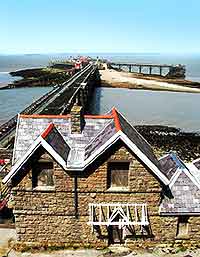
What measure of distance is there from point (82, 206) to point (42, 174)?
2.16 m

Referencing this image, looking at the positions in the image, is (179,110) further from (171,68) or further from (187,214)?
(171,68)

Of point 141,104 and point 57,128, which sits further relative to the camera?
point 141,104

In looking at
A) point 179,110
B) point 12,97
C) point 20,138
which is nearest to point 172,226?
point 20,138

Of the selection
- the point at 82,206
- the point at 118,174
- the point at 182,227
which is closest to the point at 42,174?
the point at 82,206

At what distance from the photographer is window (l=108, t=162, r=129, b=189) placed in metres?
16.4

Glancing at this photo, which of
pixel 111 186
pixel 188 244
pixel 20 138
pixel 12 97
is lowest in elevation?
pixel 12 97

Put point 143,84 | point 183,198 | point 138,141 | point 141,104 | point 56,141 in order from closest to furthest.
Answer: point 56,141 → point 183,198 → point 138,141 → point 141,104 → point 143,84

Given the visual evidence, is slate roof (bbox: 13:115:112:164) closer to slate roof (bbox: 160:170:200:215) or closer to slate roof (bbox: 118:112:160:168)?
slate roof (bbox: 118:112:160:168)

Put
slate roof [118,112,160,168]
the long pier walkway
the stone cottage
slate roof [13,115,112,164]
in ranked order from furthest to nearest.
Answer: the long pier walkway
slate roof [13,115,112,164]
slate roof [118,112,160,168]
the stone cottage

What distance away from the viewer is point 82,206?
658 inches

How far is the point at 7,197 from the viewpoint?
20234 millimetres

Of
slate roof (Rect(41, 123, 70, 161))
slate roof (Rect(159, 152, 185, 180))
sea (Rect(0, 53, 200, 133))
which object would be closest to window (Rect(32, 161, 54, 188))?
slate roof (Rect(41, 123, 70, 161))

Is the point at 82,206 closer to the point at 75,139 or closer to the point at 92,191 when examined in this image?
the point at 92,191

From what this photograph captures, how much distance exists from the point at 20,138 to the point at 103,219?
502 cm
